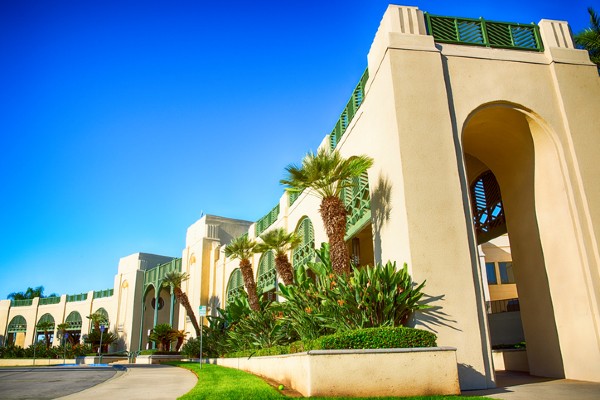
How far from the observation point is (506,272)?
31125 millimetres

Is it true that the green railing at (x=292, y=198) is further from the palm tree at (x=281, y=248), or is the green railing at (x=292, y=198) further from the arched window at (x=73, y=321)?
the arched window at (x=73, y=321)

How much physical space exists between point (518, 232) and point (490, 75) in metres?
5.00

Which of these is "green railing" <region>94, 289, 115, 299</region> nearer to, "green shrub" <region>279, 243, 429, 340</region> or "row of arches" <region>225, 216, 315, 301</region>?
"row of arches" <region>225, 216, 315, 301</region>

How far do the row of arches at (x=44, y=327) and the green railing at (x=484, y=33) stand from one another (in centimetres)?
4512

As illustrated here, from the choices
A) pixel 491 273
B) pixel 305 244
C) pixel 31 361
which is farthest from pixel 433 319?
pixel 31 361

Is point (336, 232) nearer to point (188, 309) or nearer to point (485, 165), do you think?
point (485, 165)

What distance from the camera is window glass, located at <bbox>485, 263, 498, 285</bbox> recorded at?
30672mm

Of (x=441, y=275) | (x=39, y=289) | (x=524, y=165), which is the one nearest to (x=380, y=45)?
(x=524, y=165)

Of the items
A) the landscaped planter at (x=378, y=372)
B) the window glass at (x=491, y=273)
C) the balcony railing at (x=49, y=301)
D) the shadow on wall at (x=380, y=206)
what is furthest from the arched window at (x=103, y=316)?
A: the landscaped planter at (x=378, y=372)

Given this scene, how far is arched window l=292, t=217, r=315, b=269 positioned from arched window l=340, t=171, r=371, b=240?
4.51m

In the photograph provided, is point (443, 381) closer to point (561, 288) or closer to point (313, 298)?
point (313, 298)

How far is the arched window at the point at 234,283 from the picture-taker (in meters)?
29.8

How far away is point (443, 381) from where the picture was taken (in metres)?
8.95

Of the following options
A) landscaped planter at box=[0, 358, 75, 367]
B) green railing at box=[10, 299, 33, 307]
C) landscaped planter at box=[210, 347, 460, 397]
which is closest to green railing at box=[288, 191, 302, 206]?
landscaped planter at box=[210, 347, 460, 397]
